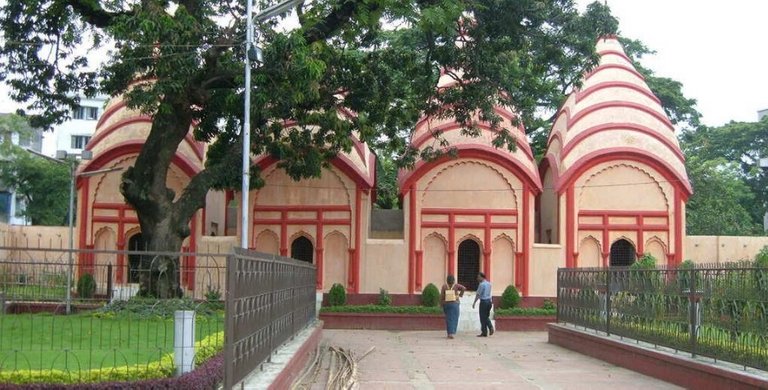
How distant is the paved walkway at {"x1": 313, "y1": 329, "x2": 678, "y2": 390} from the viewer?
1084 cm

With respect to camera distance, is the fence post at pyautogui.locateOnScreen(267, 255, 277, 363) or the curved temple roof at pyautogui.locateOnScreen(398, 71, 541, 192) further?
the curved temple roof at pyautogui.locateOnScreen(398, 71, 541, 192)

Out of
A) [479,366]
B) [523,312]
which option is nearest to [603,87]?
[523,312]

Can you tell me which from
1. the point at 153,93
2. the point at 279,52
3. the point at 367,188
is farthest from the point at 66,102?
the point at 367,188

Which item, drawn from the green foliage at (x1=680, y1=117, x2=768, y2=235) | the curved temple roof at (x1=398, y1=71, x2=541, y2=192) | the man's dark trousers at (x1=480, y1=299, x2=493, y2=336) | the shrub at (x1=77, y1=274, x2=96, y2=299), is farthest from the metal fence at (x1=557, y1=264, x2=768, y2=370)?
the green foliage at (x1=680, y1=117, x2=768, y2=235)

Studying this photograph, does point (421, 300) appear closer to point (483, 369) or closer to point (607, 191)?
point (607, 191)

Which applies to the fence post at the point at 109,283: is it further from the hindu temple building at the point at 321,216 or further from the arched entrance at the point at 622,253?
the arched entrance at the point at 622,253

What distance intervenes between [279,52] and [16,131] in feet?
93.1

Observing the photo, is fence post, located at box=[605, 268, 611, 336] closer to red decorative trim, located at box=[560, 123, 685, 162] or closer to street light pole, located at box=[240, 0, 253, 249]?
street light pole, located at box=[240, 0, 253, 249]

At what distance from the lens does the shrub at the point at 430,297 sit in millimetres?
22719

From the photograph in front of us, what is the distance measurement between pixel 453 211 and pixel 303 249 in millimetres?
4680

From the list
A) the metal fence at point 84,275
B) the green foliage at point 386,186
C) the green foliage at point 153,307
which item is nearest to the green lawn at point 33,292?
the metal fence at point 84,275

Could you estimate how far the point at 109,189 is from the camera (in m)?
23.8

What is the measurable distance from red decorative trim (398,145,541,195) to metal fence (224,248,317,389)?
39.4ft

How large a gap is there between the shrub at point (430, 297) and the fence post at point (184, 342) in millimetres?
16493
